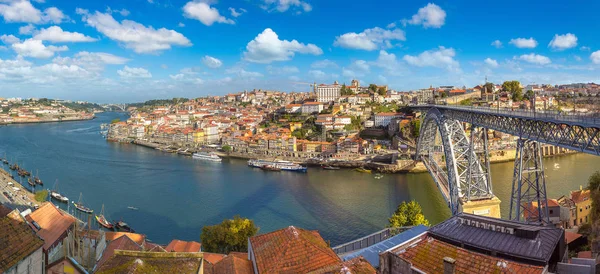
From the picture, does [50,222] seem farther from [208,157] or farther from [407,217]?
[208,157]

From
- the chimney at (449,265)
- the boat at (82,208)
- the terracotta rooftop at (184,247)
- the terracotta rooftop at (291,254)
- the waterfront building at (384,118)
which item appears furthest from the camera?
the waterfront building at (384,118)

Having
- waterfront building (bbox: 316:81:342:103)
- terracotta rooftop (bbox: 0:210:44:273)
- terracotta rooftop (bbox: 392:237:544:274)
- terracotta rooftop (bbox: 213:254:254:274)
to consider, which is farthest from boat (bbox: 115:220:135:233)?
waterfront building (bbox: 316:81:342:103)

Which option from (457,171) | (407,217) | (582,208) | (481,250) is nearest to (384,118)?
(457,171)

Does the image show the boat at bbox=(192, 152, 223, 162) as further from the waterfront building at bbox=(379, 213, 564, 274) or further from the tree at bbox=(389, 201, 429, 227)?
the waterfront building at bbox=(379, 213, 564, 274)

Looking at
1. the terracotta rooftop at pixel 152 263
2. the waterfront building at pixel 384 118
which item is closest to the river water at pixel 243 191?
the terracotta rooftop at pixel 152 263

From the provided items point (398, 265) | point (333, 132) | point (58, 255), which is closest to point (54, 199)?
point (58, 255)

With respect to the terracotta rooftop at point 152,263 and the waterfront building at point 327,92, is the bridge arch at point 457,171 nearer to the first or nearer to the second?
the terracotta rooftop at point 152,263

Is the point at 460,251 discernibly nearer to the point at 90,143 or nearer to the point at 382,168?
the point at 382,168
